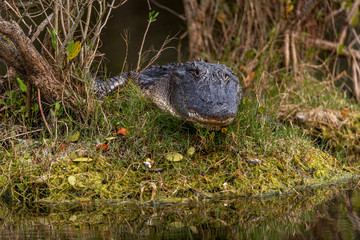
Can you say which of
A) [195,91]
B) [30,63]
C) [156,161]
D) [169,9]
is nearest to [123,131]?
[156,161]

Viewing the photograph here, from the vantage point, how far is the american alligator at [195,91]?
3.67 metres

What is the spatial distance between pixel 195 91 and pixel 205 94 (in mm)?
152

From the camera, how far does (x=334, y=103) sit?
5566mm

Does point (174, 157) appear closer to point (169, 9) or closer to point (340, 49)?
point (169, 9)

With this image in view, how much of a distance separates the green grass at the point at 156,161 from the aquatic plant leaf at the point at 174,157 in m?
0.04

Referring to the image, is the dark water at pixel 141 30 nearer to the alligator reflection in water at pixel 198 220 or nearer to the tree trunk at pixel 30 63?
the tree trunk at pixel 30 63

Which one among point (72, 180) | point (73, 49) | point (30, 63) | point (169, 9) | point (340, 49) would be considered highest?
point (73, 49)

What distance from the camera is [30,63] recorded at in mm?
3824

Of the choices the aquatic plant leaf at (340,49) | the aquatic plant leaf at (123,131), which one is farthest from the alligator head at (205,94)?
the aquatic plant leaf at (340,49)

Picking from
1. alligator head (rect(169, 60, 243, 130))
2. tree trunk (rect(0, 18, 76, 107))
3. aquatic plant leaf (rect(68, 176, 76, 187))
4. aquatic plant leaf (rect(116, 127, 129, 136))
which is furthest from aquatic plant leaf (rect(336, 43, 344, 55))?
aquatic plant leaf (rect(68, 176, 76, 187))

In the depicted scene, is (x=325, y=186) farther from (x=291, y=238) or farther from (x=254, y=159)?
(x=291, y=238)

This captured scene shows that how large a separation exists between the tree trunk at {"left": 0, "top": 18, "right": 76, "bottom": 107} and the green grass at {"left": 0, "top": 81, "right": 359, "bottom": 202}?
258mm

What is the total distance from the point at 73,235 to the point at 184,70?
238cm

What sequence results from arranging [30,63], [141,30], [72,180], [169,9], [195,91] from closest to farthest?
[72,180]
[30,63]
[195,91]
[169,9]
[141,30]
